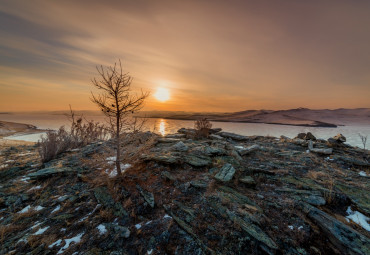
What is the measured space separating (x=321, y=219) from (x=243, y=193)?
1817 millimetres

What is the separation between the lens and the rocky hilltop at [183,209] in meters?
3.08

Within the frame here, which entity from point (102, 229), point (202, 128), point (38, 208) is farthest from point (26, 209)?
point (202, 128)

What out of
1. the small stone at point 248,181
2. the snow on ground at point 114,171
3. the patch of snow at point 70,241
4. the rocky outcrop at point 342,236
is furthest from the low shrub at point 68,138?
the rocky outcrop at point 342,236

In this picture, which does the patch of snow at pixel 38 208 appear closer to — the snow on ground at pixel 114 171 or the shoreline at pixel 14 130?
the snow on ground at pixel 114 171

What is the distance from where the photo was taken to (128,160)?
645 cm

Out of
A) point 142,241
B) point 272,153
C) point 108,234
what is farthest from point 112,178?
point 272,153

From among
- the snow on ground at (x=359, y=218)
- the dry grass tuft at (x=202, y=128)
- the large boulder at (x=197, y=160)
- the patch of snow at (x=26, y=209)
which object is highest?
the dry grass tuft at (x=202, y=128)

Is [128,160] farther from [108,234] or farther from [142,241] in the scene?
[142,241]

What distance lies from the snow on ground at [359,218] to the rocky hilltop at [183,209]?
0.09 ft

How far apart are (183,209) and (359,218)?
4645mm

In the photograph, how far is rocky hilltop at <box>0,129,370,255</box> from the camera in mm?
3076

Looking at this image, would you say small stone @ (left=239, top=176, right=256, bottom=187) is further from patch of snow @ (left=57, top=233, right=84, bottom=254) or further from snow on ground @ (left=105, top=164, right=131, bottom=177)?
patch of snow @ (left=57, top=233, right=84, bottom=254)

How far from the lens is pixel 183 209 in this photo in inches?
154

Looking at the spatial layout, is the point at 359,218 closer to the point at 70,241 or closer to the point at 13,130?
the point at 70,241
